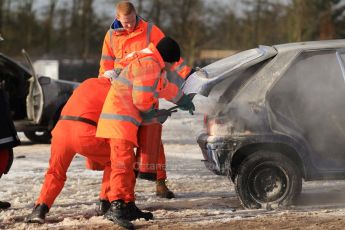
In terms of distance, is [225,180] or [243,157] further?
[225,180]

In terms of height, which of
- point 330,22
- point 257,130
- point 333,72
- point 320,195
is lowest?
point 320,195

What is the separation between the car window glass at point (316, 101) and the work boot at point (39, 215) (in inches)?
91.7

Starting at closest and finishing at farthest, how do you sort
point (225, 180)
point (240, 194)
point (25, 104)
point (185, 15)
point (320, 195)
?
1. point (240, 194)
2. point (320, 195)
3. point (225, 180)
4. point (25, 104)
5. point (185, 15)

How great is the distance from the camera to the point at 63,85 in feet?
43.7

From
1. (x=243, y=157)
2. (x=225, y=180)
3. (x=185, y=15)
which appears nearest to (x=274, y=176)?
(x=243, y=157)

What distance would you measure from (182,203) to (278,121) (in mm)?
1346

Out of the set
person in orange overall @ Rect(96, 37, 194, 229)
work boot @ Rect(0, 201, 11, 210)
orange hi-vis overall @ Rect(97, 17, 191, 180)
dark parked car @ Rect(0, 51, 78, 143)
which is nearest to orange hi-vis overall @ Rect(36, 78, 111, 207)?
person in orange overall @ Rect(96, 37, 194, 229)

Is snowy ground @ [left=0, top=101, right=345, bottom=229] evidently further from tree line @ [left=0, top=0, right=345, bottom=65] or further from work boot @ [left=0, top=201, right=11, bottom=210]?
tree line @ [left=0, top=0, right=345, bottom=65]

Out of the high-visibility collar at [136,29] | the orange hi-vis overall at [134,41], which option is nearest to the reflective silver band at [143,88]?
the orange hi-vis overall at [134,41]

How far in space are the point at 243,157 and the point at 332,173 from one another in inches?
34.2

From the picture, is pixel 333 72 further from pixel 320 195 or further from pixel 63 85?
pixel 63 85

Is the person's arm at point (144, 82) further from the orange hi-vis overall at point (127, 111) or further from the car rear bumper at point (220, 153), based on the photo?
the car rear bumper at point (220, 153)

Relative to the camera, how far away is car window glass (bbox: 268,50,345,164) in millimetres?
6855

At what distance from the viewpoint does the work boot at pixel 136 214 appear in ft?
20.1
